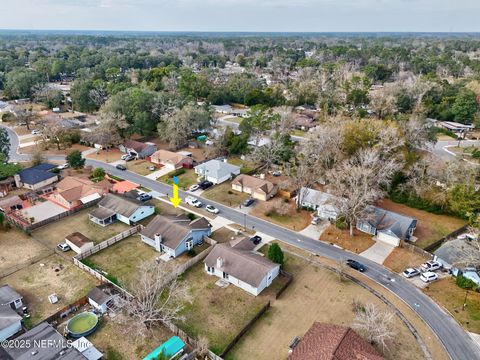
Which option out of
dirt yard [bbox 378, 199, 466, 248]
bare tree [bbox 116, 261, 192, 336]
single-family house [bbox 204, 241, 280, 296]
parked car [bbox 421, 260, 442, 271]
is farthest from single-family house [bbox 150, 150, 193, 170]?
parked car [bbox 421, 260, 442, 271]

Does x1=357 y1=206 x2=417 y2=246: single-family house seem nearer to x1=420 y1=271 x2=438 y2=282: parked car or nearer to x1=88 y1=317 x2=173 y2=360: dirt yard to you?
x1=420 y1=271 x2=438 y2=282: parked car

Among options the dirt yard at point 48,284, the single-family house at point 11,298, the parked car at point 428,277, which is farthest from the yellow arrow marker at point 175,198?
the parked car at point 428,277

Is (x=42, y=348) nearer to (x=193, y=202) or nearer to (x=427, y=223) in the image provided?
(x=193, y=202)

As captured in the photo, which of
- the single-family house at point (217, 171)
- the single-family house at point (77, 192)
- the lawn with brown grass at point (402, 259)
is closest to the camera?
the lawn with brown grass at point (402, 259)

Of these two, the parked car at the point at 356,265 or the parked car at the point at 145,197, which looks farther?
the parked car at the point at 145,197

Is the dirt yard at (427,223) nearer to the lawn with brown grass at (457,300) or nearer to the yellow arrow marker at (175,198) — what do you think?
the lawn with brown grass at (457,300)

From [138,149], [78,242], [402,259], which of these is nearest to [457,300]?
[402,259]
